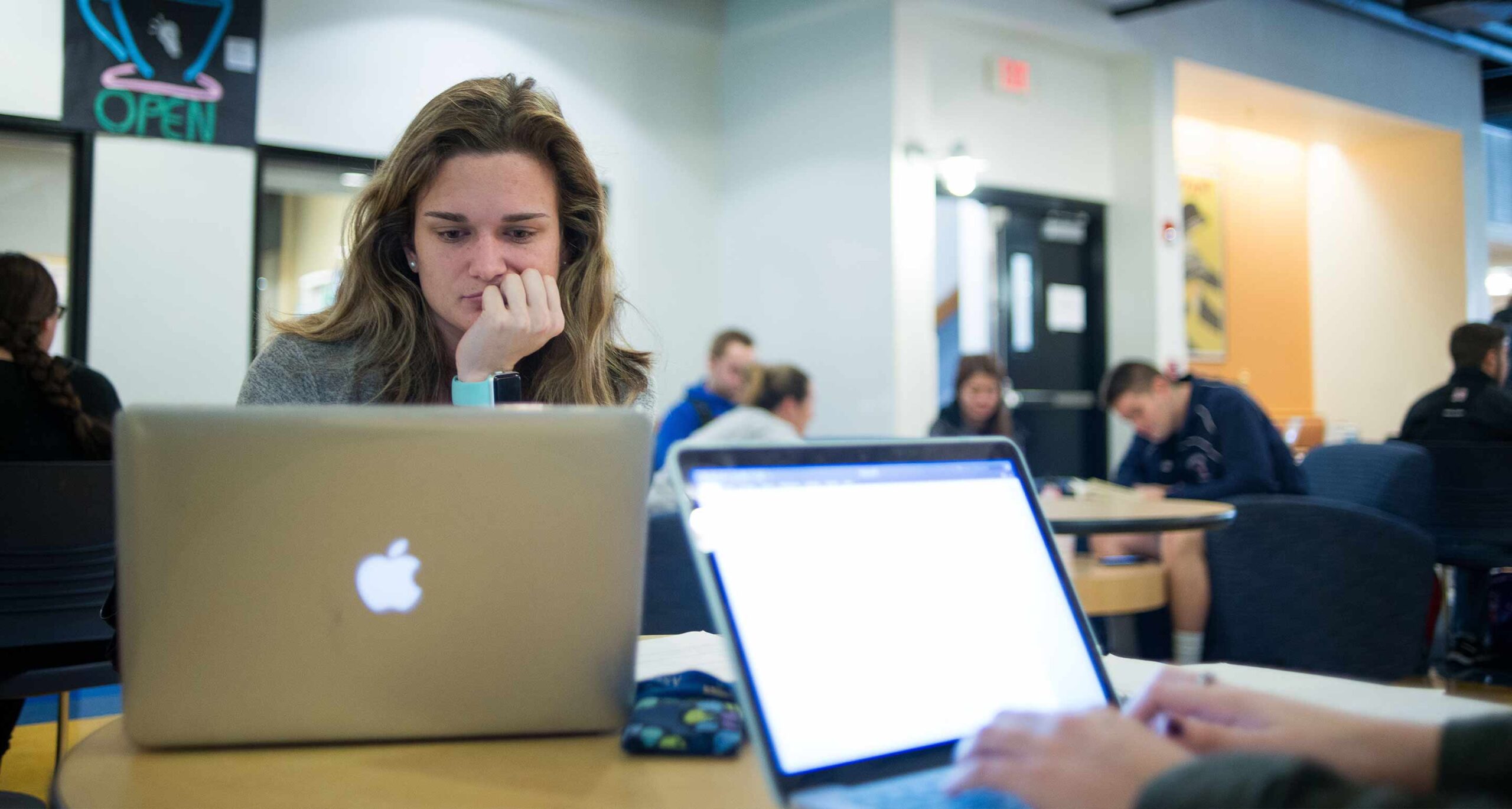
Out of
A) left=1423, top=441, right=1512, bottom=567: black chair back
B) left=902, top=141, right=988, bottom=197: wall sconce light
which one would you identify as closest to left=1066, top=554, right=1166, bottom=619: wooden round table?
left=1423, top=441, right=1512, bottom=567: black chair back

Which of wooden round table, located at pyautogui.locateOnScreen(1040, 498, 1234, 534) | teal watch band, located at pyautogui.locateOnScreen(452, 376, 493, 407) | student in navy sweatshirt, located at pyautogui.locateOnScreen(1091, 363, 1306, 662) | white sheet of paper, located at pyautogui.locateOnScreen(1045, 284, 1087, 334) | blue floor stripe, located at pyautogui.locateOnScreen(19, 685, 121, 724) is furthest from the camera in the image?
white sheet of paper, located at pyautogui.locateOnScreen(1045, 284, 1087, 334)

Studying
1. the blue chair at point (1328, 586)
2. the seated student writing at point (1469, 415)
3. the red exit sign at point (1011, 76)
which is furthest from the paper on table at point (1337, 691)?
the red exit sign at point (1011, 76)

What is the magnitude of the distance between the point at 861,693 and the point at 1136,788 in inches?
7.8

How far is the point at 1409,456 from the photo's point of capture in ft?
12.8

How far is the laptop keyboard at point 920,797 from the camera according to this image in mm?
677

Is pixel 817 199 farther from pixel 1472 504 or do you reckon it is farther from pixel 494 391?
pixel 494 391

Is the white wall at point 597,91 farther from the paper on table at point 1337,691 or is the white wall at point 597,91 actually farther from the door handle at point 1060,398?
the paper on table at point 1337,691

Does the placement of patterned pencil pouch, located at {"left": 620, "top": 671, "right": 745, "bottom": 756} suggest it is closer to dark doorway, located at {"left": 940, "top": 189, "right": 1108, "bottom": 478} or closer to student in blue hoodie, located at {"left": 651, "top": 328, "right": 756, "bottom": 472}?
student in blue hoodie, located at {"left": 651, "top": 328, "right": 756, "bottom": 472}

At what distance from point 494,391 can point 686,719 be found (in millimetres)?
656

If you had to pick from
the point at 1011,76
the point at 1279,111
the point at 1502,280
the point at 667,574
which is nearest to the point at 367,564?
the point at 667,574

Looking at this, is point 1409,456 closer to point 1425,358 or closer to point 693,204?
point 693,204

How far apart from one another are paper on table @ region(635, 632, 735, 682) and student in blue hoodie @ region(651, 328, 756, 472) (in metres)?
3.45

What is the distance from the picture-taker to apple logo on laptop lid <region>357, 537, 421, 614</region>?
806mm

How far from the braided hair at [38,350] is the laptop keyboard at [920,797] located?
258cm
